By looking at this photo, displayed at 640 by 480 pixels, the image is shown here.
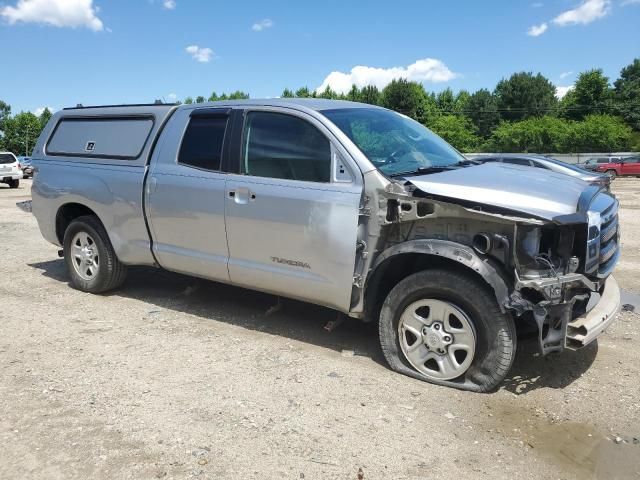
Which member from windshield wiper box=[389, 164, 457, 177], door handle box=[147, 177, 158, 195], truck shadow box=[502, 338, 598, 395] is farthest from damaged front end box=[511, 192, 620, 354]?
door handle box=[147, 177, 158, 195]

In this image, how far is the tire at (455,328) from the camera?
3.73m

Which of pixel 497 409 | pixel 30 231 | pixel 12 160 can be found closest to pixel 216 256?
pixel 497 409

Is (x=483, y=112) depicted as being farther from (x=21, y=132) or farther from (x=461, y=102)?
(x=21, y=132)

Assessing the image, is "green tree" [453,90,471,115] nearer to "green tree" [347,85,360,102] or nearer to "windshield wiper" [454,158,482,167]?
"green tree" [347,85,360,102]

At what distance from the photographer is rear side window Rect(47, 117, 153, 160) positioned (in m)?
5.70

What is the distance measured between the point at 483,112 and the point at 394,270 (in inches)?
3237

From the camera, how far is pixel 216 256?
5.02m

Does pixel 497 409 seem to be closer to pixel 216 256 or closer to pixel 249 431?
pixel 249 431

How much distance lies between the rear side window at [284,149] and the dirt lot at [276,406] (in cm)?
145

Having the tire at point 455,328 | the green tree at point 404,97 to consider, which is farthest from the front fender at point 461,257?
the green tree at point 404,97

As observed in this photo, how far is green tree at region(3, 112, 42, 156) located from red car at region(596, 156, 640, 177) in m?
81.7

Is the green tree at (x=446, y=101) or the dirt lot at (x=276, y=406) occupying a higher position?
the green tree at (x=446, y=101)

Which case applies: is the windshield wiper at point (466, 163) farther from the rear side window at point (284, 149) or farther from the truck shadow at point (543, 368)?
the truck shadow at point (543, 368)

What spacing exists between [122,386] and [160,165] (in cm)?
216
